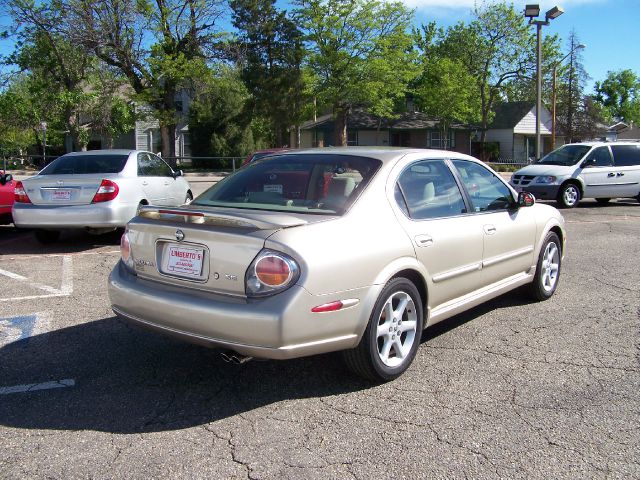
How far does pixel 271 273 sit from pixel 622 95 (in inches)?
4301

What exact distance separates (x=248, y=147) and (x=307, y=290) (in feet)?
120

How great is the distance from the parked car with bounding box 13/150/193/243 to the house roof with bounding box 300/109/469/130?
4022 cm

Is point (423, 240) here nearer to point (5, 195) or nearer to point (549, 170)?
point (5, 195)

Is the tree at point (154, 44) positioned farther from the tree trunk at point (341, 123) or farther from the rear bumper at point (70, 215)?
the rear bumper at point (70, 215)

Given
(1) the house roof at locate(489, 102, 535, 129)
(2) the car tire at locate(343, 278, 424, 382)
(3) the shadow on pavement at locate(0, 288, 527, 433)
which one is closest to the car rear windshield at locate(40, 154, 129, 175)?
(3) the shadow on pavement at locate(0, 288, 527, 433)

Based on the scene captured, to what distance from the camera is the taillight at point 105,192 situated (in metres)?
8.40

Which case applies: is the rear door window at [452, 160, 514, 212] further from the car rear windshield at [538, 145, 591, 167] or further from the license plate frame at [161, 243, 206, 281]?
the car rear windshield at [538, 145, 591, 167]

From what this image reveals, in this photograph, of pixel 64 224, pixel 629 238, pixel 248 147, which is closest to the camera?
pixel 64 224

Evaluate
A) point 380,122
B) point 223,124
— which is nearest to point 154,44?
point 223,124

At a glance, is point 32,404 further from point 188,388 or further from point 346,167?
point 346,167

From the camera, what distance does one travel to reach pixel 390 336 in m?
3.81

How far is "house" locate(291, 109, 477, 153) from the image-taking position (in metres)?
→ 49.6

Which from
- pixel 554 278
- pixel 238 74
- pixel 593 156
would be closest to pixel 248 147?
pixel 238 74

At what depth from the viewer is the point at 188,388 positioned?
3.79m
